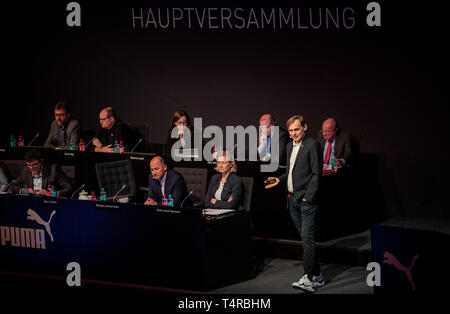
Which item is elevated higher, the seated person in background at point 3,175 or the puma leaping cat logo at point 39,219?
the seated person in background at point 3,175

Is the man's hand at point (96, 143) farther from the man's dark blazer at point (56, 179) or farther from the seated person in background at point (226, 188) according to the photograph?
the seated person in background at point (226, 188)

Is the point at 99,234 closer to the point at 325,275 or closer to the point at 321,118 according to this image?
the point at 325,275

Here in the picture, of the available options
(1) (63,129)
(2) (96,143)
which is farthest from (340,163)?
(1) (63,129)

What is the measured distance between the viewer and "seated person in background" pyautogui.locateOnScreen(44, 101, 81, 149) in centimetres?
773

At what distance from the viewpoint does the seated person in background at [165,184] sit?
596 centimetres

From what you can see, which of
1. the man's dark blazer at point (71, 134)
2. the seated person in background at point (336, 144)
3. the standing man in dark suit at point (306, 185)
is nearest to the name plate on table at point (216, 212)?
the standing man in dark suit at point (306, 185)

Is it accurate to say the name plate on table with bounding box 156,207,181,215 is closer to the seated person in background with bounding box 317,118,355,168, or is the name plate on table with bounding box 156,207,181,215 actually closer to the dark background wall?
the seated person in background with bounding box 317,118,355,168

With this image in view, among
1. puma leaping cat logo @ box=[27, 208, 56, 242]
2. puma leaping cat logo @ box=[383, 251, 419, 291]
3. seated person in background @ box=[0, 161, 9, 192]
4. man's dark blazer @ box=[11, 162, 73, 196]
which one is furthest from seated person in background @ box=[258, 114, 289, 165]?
puma leaping cat logo @ box=[383, 251, 419, 291]

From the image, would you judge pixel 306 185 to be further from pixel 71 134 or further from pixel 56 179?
pixel 71 134

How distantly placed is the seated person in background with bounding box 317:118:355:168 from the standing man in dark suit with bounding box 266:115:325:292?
1.77 meters

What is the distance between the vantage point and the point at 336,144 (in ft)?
23.7

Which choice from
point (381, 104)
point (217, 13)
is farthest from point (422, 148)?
point (217, 13)

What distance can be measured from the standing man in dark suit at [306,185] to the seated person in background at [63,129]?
341 cm

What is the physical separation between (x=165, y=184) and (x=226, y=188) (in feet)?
2.00
